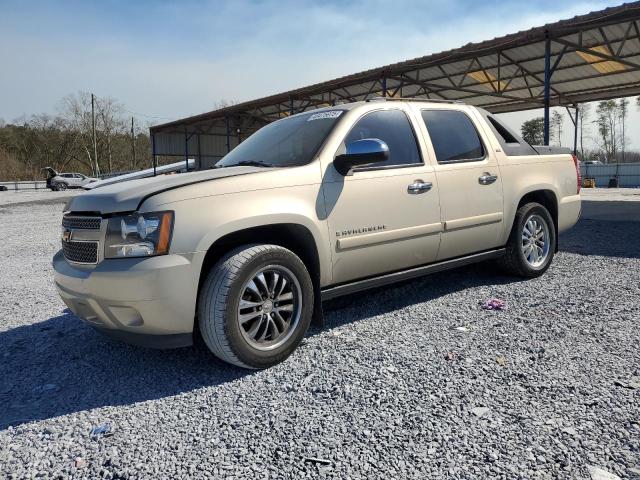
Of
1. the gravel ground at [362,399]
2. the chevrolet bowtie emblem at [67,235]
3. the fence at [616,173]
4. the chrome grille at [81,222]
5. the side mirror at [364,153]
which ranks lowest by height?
the gravel ground at [362,399]

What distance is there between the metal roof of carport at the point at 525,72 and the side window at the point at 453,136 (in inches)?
330

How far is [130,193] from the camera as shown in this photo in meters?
2.92

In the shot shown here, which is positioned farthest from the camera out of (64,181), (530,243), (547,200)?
(64,181)

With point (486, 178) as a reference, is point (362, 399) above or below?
below

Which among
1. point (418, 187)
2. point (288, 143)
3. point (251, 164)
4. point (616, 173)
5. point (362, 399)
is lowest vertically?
point (362, 399)

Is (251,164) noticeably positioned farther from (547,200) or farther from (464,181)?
(547,200)

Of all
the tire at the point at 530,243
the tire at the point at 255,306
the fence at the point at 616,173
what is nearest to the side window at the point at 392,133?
the tire at the point at 255,306

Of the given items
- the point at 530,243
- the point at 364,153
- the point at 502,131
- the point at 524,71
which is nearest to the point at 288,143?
the point at 364,153

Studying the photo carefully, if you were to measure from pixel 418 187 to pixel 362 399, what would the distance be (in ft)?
6.20

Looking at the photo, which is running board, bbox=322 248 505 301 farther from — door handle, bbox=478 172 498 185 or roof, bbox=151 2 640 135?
roof, bbox=151 2 640 135

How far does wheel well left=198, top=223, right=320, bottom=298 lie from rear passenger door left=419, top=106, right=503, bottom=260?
1298mm

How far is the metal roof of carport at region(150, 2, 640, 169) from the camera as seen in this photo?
12242mm

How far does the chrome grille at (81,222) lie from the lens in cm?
292

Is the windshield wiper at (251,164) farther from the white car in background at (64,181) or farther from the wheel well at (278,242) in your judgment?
the white car in background at (64,181)
